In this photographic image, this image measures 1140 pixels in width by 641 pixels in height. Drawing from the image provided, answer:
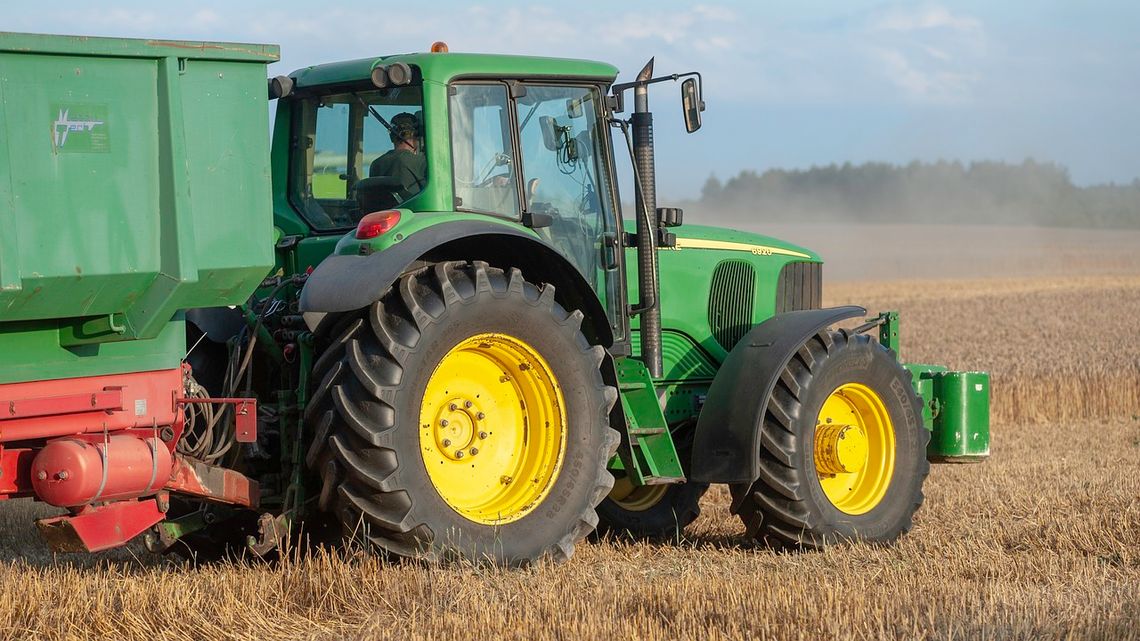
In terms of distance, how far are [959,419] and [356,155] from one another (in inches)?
160

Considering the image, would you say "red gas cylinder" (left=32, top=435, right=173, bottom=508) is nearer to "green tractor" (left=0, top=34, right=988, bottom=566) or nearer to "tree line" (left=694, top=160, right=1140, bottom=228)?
"green tractor" (left=0, top=34, right=988, bottom=566)

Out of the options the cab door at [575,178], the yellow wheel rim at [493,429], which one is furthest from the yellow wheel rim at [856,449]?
the yellow wheel rim at [493,429]

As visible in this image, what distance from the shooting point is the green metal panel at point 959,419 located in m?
8.30

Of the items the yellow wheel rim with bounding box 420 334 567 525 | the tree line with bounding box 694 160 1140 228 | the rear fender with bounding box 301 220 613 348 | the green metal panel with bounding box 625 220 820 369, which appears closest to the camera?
the rear fender with bounding box 301 220 613 348

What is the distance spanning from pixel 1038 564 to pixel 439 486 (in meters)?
2.86

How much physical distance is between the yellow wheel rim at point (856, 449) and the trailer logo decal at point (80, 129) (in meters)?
4.17

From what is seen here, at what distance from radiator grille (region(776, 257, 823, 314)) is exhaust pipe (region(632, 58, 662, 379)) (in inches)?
58.3

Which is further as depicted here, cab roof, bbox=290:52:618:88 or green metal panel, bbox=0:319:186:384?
cab roof, bbox=290:52:618:88

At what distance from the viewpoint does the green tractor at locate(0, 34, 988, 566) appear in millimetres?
5363

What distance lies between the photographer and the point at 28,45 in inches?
180

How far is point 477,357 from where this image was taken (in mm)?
5949

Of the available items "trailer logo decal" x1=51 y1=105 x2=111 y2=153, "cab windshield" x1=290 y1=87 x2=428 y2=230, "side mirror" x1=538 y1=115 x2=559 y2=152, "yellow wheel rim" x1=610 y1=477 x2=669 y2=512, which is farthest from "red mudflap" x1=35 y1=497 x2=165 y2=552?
"yellow wheel rim" x1=610 y1=477 x2=669 y2=512

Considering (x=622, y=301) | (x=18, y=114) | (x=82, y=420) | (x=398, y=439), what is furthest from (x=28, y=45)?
(x=622, y=301)

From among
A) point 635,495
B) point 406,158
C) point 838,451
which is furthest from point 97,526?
point 838,451
